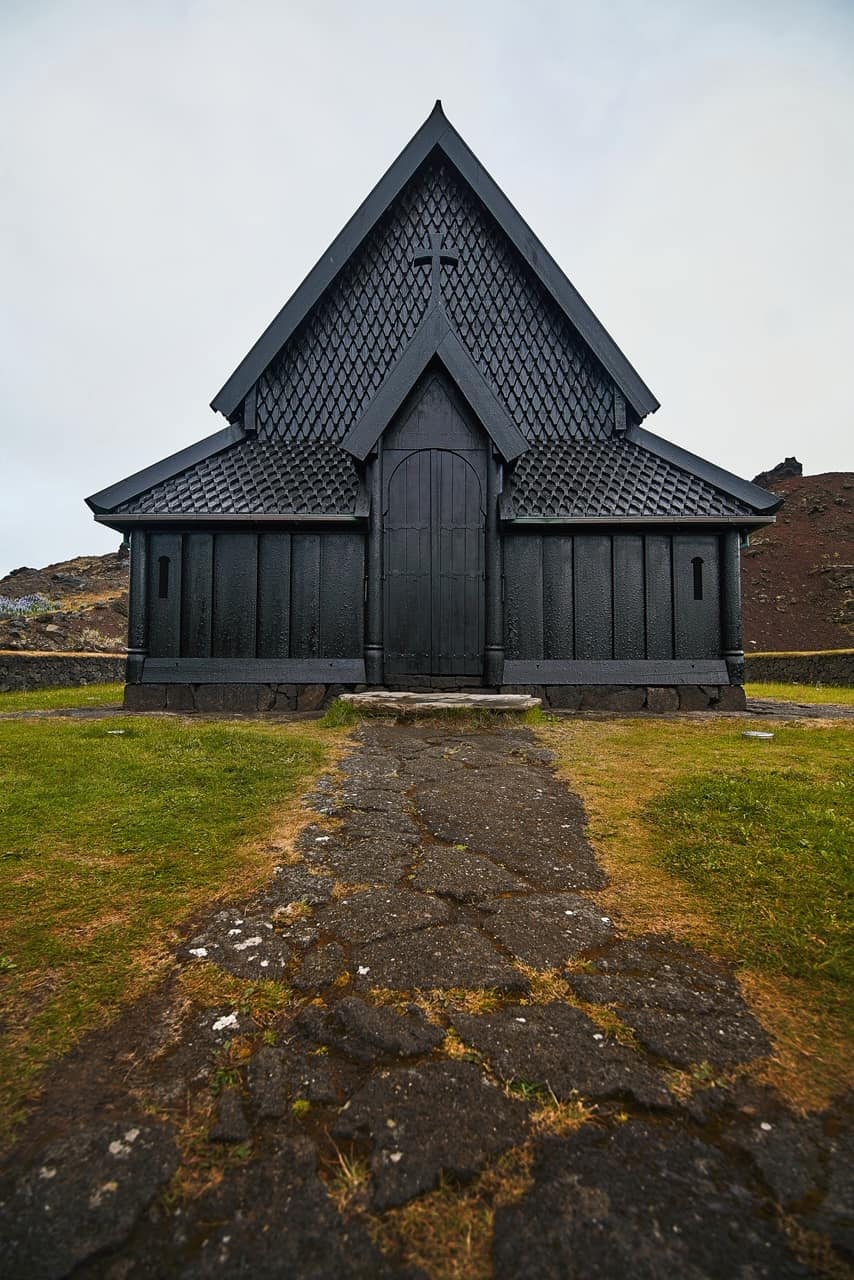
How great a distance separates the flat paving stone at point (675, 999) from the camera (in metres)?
1.50

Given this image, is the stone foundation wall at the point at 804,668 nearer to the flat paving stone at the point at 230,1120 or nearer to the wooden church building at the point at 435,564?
the wooden church building at the point at 435,564

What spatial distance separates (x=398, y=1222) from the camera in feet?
3.35

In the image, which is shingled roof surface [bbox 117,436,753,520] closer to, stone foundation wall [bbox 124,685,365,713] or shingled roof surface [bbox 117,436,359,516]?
shingled roof surface [bbox 117,436,359,516]

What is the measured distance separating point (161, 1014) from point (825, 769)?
4.58m

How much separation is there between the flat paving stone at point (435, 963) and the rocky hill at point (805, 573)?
27765mm

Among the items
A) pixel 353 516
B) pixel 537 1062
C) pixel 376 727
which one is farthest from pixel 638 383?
pixel 537 1062

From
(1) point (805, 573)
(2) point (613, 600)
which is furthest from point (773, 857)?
(1) point (805, 573)

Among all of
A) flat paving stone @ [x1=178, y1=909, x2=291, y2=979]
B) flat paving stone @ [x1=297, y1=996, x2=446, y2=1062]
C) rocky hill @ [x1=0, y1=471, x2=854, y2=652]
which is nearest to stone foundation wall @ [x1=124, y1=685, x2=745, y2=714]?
flat paving stone @ [x1=178, y1=909, x2=291, y2=979]

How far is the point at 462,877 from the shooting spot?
8.54ft

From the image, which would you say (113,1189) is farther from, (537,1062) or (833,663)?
(833,663)

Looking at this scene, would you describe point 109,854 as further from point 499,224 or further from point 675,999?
point 499,224

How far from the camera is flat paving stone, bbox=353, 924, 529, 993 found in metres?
1.78

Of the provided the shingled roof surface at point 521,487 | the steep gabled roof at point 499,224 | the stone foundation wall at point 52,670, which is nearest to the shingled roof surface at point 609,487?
the shingled roof surface at point 521,487

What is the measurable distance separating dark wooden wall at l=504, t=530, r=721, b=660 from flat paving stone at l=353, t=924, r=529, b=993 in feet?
21.9
